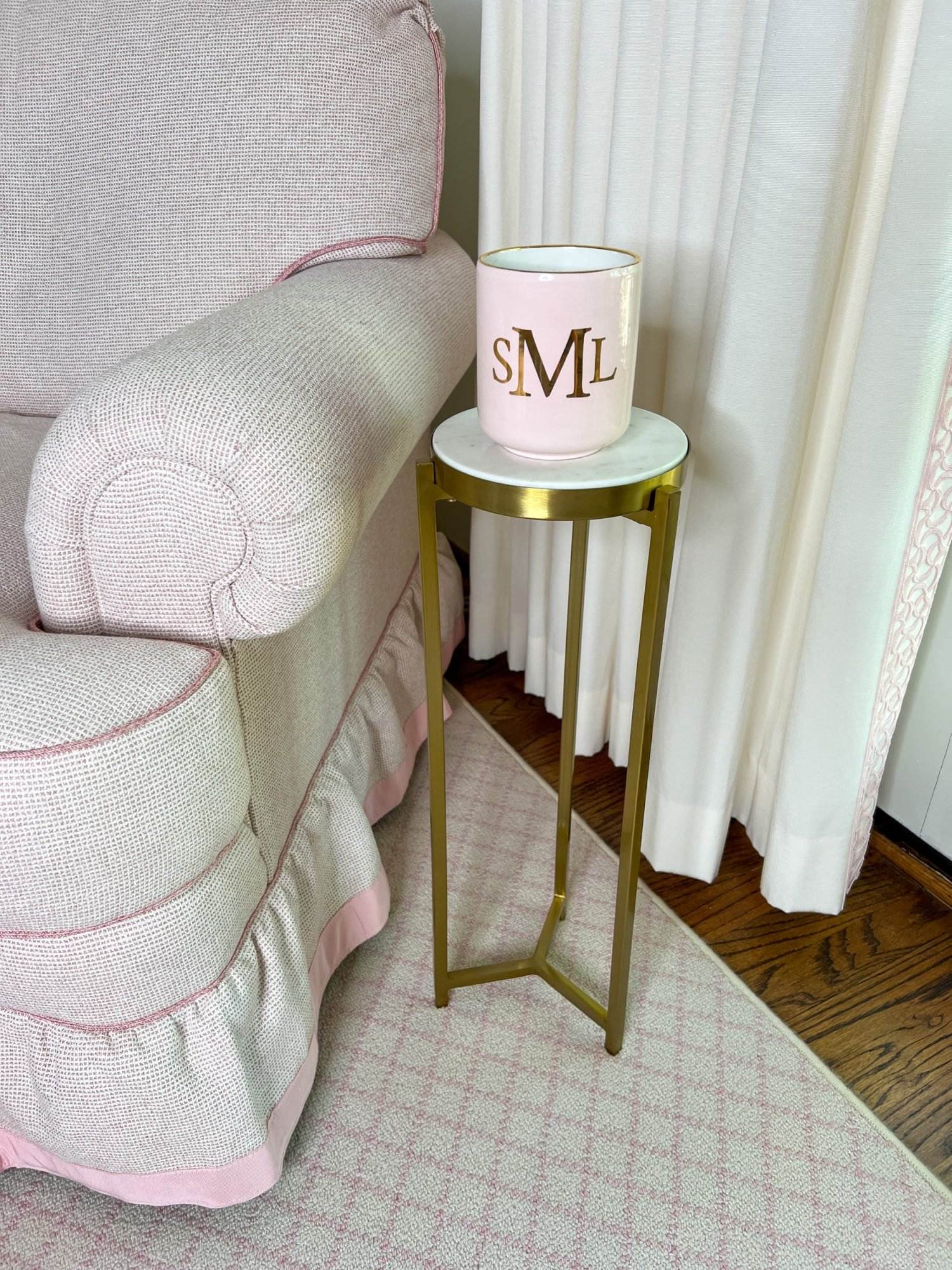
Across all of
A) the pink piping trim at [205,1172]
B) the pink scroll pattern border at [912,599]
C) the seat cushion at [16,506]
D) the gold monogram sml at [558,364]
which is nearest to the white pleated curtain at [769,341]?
the pink scroll pattern border at [912,599]

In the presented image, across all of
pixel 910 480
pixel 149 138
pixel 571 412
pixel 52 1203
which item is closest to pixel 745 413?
pixel 910 480

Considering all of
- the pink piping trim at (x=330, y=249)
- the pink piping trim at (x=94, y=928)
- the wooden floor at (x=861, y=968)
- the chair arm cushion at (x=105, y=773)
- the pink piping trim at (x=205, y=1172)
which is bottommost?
the wooden floor at (x=861, y=968)

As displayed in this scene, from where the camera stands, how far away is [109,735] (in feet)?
2.02

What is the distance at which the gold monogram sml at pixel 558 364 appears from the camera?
688mm

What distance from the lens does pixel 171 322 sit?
1077mm

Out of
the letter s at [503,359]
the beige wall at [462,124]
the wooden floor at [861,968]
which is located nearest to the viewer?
the letter s at [503,359]

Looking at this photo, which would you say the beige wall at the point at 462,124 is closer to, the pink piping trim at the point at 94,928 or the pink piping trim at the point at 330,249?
the pink piping trim at the point at 330,249

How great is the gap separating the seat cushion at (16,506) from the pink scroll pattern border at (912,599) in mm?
816

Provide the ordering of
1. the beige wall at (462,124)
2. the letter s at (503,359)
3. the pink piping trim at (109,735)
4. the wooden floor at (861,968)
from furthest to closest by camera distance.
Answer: the beige wall at (462,124)
the wooden floor at (861,968)
the letter s at (503,359)
the pink piping trim at (109,735)

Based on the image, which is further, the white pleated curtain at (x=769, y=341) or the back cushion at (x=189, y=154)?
the back cushion at (x=189, y=154)

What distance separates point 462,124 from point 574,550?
93cm

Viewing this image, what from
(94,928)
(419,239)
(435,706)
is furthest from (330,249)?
(94,928)

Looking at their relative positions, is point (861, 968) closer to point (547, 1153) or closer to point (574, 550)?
point (547, 1153)

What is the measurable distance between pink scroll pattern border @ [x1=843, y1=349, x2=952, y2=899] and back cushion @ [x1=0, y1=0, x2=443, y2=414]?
1.95 feet
